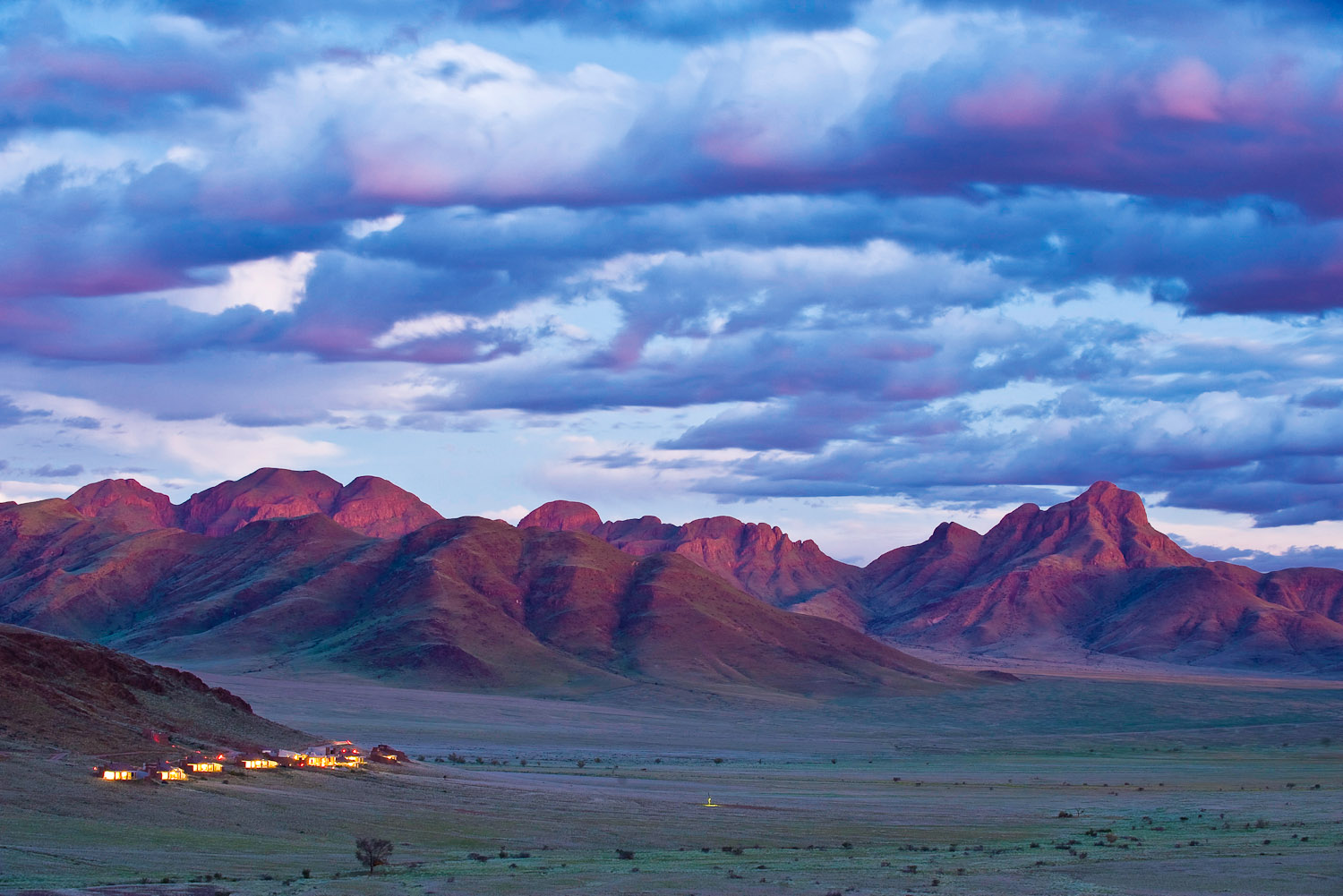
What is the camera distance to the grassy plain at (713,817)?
3706cm

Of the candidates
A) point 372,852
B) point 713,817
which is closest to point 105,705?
point 713,817

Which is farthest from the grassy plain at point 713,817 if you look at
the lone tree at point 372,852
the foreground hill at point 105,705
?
the foreground hill at point 105,705

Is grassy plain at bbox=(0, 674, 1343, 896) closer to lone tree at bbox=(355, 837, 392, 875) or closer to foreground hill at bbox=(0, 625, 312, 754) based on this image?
lone tree at bbox=(355, 837, 392, 875)

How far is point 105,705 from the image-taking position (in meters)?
70.9

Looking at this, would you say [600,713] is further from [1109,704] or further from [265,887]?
[265,887]

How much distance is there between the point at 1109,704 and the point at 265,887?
5721 inches

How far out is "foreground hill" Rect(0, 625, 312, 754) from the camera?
2479 inches

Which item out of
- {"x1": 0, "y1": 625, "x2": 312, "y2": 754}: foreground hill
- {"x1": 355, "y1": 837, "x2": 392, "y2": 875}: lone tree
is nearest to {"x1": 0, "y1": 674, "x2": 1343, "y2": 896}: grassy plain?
{"x1": 355, "y1": 837, "x2": 392, "y2": 875}: lone tree

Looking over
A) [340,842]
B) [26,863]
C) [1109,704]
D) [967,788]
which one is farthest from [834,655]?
[26,863]

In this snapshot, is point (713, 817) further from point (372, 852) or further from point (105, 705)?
point (105, 705)

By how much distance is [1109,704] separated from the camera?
165 m

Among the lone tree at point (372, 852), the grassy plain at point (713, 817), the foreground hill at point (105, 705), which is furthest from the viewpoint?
the foreground hill at point (105, 705)

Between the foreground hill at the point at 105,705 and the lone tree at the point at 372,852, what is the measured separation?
2749 centimetres

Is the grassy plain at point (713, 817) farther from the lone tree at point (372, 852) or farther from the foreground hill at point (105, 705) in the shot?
the foreground hill at point (105, 705)
